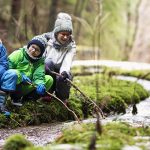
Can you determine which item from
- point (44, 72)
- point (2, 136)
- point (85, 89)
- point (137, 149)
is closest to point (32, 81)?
point (44, 72)

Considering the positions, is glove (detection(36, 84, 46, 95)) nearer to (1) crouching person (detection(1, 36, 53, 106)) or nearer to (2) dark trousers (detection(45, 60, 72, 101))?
(1) crouching person (detection(1, 36, 53, 106))

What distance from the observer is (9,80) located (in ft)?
21.3

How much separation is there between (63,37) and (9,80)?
1.20 metres

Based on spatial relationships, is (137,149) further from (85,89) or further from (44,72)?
(85,89)

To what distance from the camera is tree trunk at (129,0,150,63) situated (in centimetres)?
1944

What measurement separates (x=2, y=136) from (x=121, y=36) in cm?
2380

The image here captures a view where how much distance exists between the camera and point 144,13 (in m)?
20.4

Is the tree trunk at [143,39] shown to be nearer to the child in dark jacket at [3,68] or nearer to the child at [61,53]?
the child at [61,53]

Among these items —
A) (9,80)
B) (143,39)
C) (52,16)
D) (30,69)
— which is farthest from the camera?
(143,39)

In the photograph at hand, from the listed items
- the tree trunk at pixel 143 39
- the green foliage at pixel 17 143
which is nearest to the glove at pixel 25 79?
the green foliage at pixel 17 143

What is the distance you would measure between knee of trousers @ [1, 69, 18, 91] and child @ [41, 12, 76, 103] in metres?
0.79

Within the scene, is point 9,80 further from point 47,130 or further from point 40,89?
point 47,130

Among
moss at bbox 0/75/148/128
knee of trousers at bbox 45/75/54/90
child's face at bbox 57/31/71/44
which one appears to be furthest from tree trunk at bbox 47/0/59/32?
knee of trousers at bbox 45/75/54/90

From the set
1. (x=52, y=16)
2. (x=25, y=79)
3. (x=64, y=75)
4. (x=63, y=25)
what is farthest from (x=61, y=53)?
(x=52, y=16)
